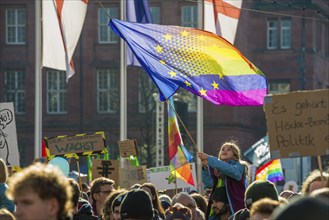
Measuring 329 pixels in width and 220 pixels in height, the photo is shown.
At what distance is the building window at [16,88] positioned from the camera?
5679 cm

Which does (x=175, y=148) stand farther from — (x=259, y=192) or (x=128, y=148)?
(x=259, y=192)

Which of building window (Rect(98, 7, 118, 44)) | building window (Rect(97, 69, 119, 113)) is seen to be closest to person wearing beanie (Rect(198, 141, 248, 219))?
building window (Rect(97, 69, 119, 113))

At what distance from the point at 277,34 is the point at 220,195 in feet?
164

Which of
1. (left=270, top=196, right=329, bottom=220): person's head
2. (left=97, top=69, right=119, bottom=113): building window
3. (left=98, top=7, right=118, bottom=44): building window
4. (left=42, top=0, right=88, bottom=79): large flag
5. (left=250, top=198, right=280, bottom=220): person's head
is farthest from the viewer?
(left=97, top=69, right=119, bottom=113): building window

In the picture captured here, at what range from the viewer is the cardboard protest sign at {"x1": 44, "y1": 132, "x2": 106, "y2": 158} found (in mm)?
15719

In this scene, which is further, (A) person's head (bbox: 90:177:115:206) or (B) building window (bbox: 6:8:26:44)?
(B) building window (bbox: 6:8:26:44)

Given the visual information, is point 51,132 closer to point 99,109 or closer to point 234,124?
point 99,109

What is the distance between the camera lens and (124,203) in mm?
7406

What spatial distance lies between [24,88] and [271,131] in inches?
1943

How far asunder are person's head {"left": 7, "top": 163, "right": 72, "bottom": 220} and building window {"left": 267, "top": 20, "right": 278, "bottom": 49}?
55.3 m

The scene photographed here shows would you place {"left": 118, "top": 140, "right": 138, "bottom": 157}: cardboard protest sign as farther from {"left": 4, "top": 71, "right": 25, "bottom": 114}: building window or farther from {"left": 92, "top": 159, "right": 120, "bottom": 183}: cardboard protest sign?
{"left": 4, "top": 71, "right": 25, "bottom": 114}: building window

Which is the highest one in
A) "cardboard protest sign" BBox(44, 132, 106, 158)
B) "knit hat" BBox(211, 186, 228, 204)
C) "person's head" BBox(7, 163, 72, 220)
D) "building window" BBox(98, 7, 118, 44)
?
"building window" BBox(98, 7, 118, 44)

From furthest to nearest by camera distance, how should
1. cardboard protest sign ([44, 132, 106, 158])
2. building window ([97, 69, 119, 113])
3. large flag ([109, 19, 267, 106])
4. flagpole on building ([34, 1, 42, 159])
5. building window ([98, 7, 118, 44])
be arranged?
building window ([97, 69, 119, 113])
building window ([98, 7, 118, 44])
flagpole on building ([34, 1, 42, 159])
cardboard protest sign ([44, 132, 106, 158])
large flag ([109, 19, 267, 106])

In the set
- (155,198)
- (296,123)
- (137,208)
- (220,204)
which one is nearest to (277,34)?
(155,198)
